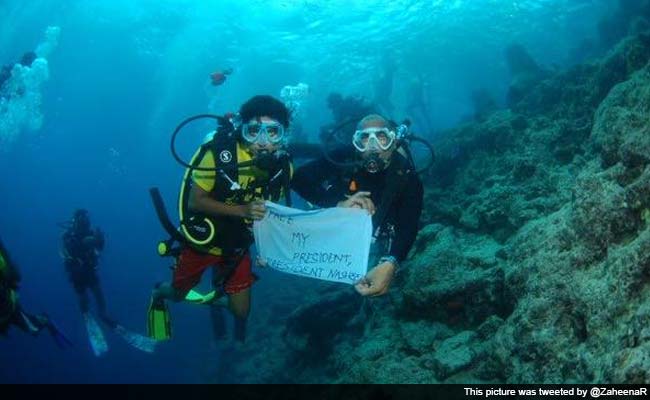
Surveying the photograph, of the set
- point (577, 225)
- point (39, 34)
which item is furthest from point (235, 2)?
point (577, 225)

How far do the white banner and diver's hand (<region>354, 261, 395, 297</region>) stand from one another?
10 centimetres

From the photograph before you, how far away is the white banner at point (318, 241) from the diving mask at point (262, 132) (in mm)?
739

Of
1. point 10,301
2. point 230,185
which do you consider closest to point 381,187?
point 230,185

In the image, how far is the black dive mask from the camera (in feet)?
15.1

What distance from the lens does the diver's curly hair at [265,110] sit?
4.95 meters

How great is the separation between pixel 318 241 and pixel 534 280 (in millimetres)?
2136

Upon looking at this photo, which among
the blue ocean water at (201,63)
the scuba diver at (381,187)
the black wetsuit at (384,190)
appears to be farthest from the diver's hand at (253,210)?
the blue ocean water at (201,63)

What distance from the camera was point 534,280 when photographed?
3.93 metres

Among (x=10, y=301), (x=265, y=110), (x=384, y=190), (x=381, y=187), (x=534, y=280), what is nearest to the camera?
(x=534, y=280)

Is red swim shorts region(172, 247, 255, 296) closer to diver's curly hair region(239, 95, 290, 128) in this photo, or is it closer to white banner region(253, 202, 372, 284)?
white banner region(253, 202, 372, 284)

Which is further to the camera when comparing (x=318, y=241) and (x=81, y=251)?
(x=81, y=251)

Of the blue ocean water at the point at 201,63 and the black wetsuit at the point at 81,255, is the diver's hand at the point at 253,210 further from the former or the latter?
the blue ocean water at the point at 201,63

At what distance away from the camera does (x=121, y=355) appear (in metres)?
33.4

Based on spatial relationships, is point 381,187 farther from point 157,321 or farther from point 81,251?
point 81,251
